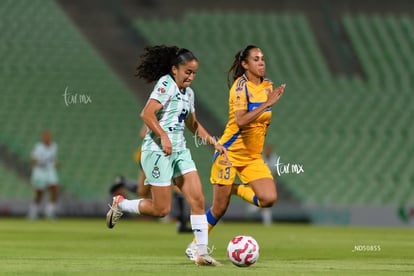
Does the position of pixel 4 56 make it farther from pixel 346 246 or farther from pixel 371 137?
pixel 346 246

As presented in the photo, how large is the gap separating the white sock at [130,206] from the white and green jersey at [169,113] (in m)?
0.68

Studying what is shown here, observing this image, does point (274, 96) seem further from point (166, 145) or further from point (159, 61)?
point (166, 145)

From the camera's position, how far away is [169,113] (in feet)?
35.6

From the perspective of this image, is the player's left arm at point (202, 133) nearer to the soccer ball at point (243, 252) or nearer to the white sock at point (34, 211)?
the soccer ball at point (243, 252)

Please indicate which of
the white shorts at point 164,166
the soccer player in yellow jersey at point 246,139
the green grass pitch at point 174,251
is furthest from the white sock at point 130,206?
the soccer player in yellow jersey at point 246,139

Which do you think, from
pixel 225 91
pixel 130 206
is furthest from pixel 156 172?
pixel 225 91

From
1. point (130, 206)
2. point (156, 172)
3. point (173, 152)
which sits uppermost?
point (173, 152)

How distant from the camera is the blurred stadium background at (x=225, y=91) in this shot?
2609 centimetres

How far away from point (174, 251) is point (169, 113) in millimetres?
3506

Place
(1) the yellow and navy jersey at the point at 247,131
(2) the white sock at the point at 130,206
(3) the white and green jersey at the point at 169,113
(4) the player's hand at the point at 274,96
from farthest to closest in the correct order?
(1) the yellow and navy jersey at the point at 247,131 → (4) the player's hand at the point at 274,96 → (2) the white sock at the point at 130,206 → (3) the white and green jersey at the point at 169,113

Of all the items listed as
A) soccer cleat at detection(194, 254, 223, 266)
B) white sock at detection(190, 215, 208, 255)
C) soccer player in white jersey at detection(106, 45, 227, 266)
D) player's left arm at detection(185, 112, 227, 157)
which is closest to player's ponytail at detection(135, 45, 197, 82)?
soccer player in white jersey at detection(106, 45, 227, 266)

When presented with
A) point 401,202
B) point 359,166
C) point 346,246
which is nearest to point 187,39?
point 359,166

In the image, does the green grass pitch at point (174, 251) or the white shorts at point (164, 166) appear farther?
the white shorts at point (164, 166)

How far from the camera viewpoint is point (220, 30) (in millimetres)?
31688
